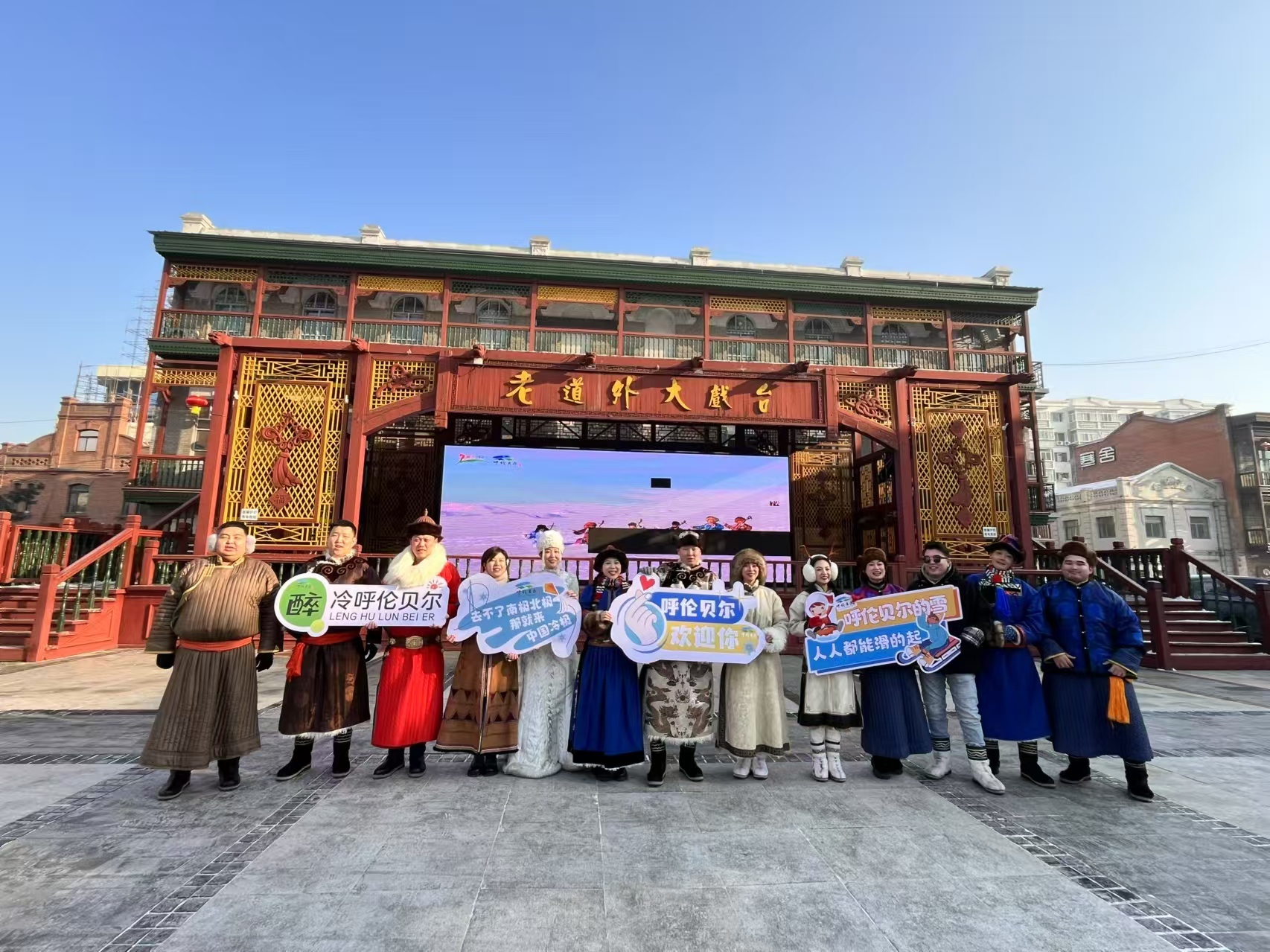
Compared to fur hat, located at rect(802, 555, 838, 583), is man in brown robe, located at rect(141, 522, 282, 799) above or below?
below

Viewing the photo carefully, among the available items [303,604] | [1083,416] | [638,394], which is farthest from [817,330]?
[1083,416]

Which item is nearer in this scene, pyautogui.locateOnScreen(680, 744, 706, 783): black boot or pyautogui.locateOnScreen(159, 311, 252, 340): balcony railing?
pyautogui.locateOnScreen(680, 744, 706, 783): black boot

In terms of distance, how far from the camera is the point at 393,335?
13.9 metres

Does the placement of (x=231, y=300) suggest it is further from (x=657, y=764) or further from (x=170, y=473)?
(x=657, y=764)

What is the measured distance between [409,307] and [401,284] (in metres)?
0.88

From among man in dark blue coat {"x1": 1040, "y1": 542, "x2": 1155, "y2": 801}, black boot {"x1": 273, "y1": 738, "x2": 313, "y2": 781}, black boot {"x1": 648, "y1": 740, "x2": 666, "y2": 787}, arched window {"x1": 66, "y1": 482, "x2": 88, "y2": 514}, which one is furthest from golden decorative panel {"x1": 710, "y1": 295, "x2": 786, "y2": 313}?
arched window {"x1": 66, "y1": 482, "x2": 88, "y2": 514}

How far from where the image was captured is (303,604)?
11.8ft

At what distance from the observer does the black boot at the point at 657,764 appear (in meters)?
3.53

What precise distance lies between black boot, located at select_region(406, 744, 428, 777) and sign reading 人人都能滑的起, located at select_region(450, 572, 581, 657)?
722mm

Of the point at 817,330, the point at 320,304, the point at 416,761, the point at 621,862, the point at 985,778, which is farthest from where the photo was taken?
the point at 817,330

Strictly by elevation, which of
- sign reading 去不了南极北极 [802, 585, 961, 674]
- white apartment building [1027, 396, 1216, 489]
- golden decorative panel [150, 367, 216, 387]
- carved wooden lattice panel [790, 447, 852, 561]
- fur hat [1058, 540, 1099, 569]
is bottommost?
sign reading 去不了南极北极 [802, 585, 961, 674]

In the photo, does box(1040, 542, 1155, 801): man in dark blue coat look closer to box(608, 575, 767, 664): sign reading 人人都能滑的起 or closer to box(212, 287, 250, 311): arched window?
box(608, 575, 767, 664): sign reading 人人都能滑的起

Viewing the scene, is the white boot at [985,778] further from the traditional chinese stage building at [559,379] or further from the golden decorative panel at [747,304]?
the golden decorative panel at [747,304]

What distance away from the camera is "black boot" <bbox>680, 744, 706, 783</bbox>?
3.64m
